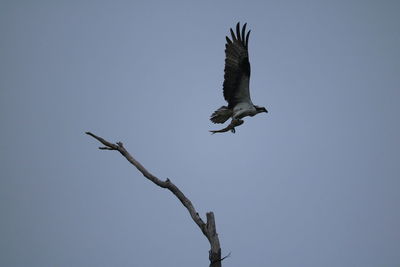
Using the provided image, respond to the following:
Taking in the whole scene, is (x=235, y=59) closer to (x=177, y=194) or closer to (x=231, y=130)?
(x=231, y=130)

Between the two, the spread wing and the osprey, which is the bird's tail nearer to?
the osprey

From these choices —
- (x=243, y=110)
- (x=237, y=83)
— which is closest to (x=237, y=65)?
(x=237, y=83)

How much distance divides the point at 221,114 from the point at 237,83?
105 cm

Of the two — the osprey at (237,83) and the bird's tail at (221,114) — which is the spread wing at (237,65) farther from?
the bird's tail at (221,114)

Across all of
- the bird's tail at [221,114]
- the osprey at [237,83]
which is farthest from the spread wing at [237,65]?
the bird's tail at [221,114]

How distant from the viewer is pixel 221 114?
40.6ft

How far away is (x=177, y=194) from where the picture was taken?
7324 mm

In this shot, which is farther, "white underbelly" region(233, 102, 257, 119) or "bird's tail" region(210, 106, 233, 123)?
"bird's tail" region(210, 106, 233, 123)

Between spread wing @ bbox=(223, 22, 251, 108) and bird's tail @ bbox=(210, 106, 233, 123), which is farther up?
spread wing @ bbox=(223, 22, 251, 108)

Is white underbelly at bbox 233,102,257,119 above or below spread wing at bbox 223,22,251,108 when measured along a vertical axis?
below

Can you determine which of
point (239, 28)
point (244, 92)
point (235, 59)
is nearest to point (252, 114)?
point (244, 92)

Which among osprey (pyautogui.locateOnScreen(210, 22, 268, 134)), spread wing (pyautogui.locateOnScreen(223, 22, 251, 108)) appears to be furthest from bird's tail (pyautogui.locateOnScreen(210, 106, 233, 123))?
spread wing (pyautogui.locateOnScreen(223, 22, 251, 108))

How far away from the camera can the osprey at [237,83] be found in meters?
11.8

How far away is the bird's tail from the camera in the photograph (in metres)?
12.4
